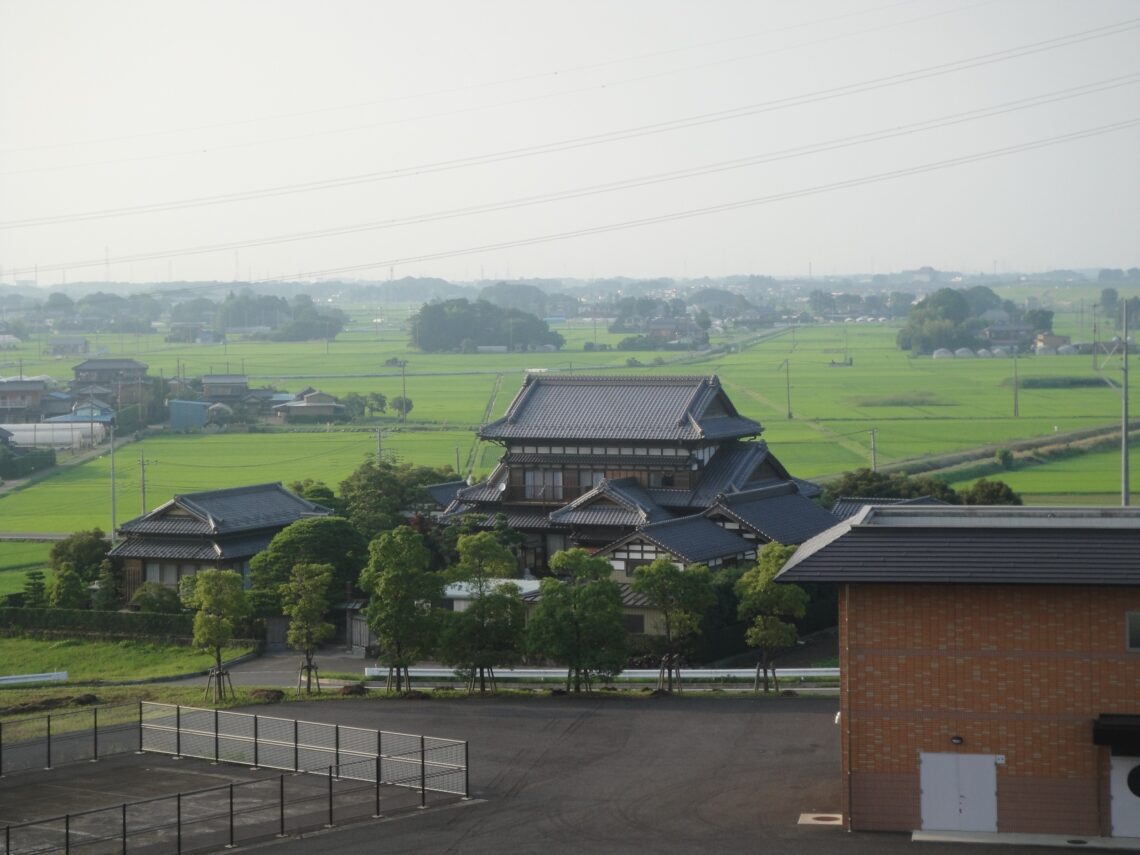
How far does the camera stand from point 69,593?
3262 cm

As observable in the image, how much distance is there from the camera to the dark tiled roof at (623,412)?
35031mm

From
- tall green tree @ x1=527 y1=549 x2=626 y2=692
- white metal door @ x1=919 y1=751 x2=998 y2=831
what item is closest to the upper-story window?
tall green tree @ x1=527 y1=549 x2=626 y2=692

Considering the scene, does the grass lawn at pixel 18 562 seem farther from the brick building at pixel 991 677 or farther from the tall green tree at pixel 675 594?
the brick building at pixel 991 677

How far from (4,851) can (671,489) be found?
69.7 feet

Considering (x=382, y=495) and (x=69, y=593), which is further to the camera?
(x=382, y=495)

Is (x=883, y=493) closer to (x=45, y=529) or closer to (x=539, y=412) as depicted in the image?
(x=539, y=412)

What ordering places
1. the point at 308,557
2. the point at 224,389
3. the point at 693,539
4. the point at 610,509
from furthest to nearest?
the point at 224,389 → the point at 610,509 → the point at 693,539 → the point at 308,557

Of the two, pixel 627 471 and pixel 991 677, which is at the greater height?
pixel 627 471

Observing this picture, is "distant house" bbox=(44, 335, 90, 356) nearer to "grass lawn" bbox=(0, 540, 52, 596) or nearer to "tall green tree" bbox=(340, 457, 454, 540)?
"grass lawn" bbox=(0, 540, 52, 596)

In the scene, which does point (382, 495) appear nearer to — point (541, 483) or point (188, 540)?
point (541, 483)

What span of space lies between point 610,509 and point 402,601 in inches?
401

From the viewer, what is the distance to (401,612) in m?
23.8

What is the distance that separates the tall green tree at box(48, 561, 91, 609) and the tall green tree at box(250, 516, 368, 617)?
3.84 meters

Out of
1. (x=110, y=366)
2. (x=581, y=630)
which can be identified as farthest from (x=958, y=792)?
(x=110, y=366)
